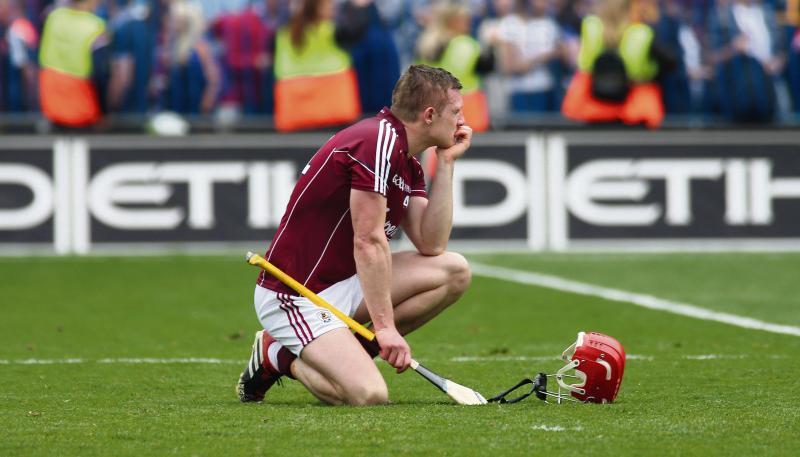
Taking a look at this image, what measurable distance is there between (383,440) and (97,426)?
1.24 m

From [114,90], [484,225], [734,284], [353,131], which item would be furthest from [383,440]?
[114,90]

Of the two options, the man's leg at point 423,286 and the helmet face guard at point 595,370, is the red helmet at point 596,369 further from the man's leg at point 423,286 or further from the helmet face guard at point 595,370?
the man's leg at point 423,286

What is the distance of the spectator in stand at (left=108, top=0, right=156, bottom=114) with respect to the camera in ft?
52.2

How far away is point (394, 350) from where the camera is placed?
6582mm

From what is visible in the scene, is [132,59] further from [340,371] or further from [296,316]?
[340,371]

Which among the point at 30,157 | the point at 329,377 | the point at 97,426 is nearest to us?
the point at 97,426

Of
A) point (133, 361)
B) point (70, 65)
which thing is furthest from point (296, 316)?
point (70, 65)

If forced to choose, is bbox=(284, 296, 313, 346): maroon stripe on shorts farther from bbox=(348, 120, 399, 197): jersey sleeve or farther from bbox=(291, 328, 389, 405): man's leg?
bbox=(348, 120, 399, 197): jersey sleeve

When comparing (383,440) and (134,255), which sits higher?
(383,440)

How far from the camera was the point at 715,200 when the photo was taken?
15055 millimetres

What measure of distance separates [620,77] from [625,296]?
429cm

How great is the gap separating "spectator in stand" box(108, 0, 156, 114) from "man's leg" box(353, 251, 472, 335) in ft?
30.0

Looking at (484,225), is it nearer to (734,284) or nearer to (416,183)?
(734,284)

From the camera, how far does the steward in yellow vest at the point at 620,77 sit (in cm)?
1541
